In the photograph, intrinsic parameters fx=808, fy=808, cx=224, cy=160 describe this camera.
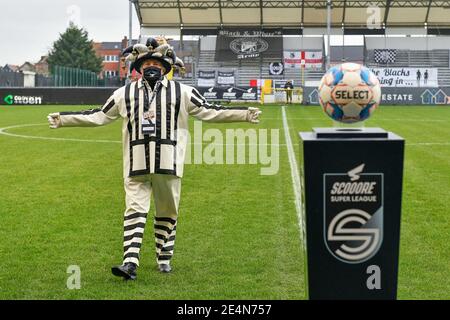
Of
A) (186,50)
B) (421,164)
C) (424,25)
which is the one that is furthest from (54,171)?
(186,50)

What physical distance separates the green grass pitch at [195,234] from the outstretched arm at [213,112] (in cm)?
127

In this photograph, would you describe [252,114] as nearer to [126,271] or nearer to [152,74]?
[152,74]

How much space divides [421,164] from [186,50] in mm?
56239


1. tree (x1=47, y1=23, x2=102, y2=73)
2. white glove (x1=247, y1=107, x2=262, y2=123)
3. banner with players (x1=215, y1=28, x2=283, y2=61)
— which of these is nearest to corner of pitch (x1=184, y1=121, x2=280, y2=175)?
white glove (x1=247, y1=107, x2=262, y2=123)

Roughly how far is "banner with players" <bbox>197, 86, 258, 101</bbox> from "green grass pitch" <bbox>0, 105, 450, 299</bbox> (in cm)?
3067

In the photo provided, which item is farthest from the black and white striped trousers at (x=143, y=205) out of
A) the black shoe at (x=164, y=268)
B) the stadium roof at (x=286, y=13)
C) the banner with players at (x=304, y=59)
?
the banner with players at (x=304, y=59)

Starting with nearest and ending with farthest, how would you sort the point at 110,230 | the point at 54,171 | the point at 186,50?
1. the point at 110,230
2. the point at 54,171
3. the point at 186,50

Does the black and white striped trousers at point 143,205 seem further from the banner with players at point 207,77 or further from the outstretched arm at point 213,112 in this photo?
the banner with players at point 207,77

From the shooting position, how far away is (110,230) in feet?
27.8

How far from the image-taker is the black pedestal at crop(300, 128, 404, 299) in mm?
4555

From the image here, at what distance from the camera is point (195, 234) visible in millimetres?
8305

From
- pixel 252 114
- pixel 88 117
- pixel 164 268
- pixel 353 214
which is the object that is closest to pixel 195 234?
pixel 164 268

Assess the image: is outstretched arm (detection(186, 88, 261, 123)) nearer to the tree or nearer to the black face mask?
the black face mask
